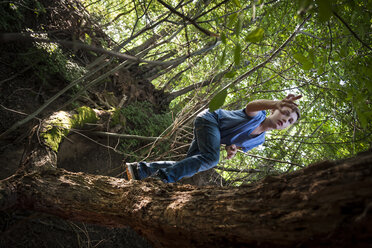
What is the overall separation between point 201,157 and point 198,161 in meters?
0.07

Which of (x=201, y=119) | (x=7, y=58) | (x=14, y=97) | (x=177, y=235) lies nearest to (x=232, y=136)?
(x=201, y=119)

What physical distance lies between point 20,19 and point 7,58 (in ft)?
2.33

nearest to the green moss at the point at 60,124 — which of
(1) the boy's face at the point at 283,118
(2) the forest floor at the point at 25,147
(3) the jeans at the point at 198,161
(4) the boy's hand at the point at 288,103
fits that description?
(2) the forest floor at the point at 25,147

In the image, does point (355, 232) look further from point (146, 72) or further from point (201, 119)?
point (146, 72)

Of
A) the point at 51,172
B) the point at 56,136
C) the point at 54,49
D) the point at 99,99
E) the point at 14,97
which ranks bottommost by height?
the point at 51,172

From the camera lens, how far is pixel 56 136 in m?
2.77

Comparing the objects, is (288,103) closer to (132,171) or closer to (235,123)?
(235,123)

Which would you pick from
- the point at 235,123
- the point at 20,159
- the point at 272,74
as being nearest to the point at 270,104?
the point at 235,123

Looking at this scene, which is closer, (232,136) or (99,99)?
(232,136)

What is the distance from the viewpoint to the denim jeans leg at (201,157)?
249 cm

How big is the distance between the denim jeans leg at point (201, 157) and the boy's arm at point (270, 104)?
0.45m

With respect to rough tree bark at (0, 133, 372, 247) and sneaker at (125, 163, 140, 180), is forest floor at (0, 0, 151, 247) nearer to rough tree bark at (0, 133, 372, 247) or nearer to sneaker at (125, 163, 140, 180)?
sneaker at (125, 163, 140, 180)

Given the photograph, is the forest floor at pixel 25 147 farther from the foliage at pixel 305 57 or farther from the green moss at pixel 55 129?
the foliage at pixel 305 57

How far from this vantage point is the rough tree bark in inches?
29.4
